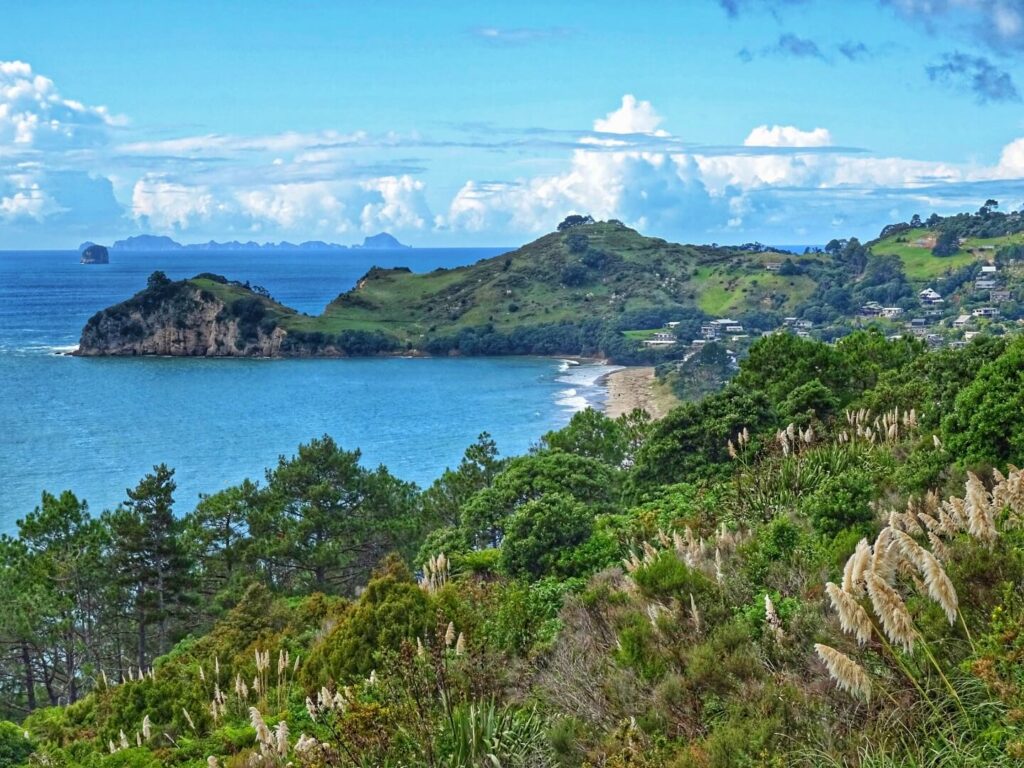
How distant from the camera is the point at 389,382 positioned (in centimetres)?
10100

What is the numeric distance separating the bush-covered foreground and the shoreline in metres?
47.3

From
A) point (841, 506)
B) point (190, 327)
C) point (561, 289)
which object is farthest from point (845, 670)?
point (561, 289)

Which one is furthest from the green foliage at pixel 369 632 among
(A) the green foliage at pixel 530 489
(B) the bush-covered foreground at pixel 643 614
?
(A) the green foliage at pixel 530 489

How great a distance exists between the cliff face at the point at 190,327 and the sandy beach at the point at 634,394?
142ft

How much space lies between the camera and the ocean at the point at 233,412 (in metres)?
61.1

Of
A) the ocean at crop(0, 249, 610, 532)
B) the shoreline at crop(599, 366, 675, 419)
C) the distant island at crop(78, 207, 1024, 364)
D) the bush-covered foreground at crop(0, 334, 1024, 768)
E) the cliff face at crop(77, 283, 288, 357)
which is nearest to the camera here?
the bush-covered foreground at crop(0, 334, 1024, 768)

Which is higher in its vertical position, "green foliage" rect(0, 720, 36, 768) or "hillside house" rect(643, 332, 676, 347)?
"green foliage" rect(0, 720, 36, 768)

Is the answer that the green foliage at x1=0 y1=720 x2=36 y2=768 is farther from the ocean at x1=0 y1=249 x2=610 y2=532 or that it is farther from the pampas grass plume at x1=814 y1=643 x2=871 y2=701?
the ocean at x1=0 y1=249 x2=610 y2=532

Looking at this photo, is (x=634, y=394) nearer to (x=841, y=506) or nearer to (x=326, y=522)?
(x=326, y=522)

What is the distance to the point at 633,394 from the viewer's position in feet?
294

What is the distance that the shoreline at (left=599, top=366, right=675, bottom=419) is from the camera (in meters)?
80.0

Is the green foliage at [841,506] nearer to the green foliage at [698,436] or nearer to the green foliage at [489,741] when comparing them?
the green foliage at [489,741]

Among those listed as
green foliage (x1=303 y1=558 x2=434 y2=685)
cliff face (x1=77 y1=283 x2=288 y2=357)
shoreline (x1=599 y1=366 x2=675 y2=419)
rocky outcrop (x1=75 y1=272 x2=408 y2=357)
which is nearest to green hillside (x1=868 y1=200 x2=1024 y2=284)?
shoreline (x1=599 y1=366 x2=675 y2=419)

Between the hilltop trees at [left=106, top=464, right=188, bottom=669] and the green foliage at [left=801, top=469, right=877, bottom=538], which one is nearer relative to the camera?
the green foliage at [left=801, top=469, right=877, bottom=538]
